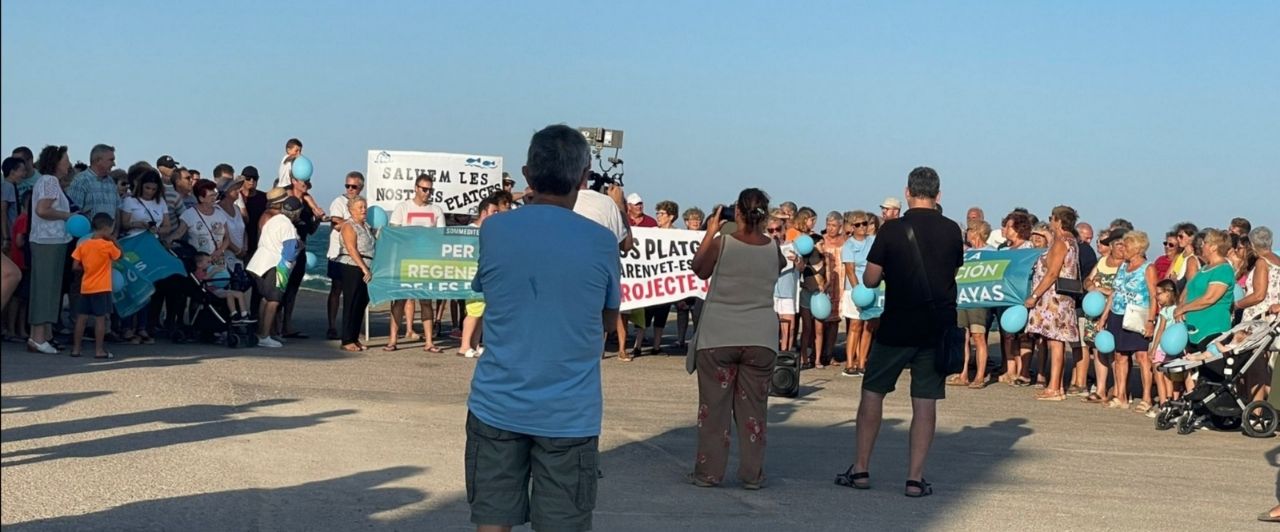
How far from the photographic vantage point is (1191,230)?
15844mm

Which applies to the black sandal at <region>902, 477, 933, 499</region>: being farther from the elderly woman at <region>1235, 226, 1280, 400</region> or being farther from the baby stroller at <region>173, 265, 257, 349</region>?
the baby stroller at <region>173, 265, 257, 349</region>

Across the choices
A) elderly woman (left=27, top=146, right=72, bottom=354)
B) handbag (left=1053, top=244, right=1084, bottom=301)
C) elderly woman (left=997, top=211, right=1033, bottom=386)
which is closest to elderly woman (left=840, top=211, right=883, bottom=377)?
elderly woman (left=997, top=211, right=1033, bottom=386)

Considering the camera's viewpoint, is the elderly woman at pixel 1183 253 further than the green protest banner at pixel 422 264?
No

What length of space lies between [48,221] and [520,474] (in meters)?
10.4

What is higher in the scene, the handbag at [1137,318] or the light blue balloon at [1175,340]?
the handbag at [1137,318]

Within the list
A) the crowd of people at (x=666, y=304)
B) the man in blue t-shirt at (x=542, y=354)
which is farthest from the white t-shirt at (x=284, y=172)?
the man in blue t-shirt at (x=542, y=354)

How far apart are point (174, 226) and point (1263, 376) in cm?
1138

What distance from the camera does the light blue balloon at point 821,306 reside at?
17.1m

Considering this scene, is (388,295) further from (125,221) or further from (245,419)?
(245,419)

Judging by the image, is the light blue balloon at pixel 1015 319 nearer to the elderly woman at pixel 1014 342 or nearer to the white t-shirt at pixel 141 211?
the elderly woman at pixel 1014 342

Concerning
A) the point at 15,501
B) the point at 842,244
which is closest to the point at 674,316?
the point at 842,244

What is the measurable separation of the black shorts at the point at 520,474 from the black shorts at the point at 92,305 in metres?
10.0

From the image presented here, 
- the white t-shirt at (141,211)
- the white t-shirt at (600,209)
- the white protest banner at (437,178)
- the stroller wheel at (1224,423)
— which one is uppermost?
the white protest banner at (437,178)

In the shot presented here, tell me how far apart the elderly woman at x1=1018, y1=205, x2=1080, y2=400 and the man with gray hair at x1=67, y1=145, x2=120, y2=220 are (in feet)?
31.7
